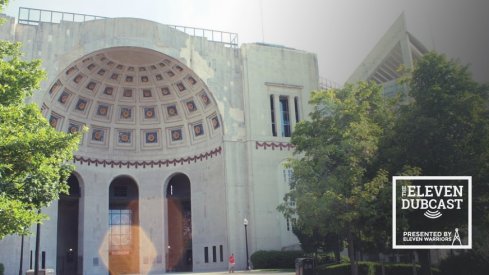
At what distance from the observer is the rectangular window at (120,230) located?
1868 inches

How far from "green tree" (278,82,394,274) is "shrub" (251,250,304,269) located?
41.6ft

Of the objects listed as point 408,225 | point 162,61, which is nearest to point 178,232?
point 162,61

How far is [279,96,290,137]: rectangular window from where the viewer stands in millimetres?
44125

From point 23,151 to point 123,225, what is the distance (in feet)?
112

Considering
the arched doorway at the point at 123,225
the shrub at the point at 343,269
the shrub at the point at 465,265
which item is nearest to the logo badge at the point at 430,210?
the shrub at the point at 465,265

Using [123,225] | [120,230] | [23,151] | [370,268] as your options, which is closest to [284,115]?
[123,225]

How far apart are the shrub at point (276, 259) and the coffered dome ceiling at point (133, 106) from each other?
11.0m

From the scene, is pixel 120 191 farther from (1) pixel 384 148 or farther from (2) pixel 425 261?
(2) pixel 425 261

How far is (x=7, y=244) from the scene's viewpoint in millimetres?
34219

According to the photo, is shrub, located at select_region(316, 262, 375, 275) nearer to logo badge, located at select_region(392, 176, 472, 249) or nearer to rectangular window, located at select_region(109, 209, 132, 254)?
logo badge, located at select_region(392, 176, 472, 249)

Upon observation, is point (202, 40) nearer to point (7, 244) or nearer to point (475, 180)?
point (7, 244)

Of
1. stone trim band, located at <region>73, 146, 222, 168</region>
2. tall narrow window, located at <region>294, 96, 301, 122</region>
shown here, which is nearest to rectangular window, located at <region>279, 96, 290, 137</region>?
tall narrow window, located at <region>294, 96, 301, 122</region>

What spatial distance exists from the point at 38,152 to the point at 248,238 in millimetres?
26364

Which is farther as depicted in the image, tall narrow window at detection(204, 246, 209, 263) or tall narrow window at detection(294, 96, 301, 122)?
tall narrow window at detection(294, 96, 301, 122)
